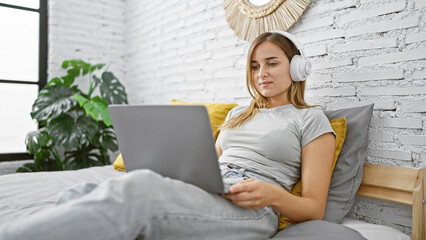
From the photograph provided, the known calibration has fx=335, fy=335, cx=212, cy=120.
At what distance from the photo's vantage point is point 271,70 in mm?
1385

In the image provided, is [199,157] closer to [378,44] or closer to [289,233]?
[289,233]

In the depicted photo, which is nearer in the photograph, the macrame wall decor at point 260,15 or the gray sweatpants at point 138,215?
the gray sweatpants at point 138,215

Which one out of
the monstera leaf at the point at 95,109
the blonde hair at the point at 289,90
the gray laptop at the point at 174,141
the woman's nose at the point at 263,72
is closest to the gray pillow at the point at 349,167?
the blonde hair at the point at 289,90

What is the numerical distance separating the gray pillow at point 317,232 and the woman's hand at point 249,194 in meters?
0.14

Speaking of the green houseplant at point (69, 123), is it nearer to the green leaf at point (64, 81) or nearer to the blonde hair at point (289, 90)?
the green leaf at point (64, 81)

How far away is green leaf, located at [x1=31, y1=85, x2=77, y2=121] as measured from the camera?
98.3 inches

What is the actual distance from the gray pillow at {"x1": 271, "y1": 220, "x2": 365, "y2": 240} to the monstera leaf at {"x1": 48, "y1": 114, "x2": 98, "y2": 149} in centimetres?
185

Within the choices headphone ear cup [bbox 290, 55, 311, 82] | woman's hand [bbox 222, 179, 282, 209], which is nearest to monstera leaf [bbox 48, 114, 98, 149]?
headphone ear cup [bbox 290, 55, 311, 82]

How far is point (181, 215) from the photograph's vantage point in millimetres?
788

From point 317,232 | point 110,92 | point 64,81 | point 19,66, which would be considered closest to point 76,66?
point 64,81

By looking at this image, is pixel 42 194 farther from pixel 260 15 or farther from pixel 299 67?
pixel 260 15

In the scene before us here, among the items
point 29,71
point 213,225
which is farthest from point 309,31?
Answer: point 29,71

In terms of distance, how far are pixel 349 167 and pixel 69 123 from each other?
2.05 m

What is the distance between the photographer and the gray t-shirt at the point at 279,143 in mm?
1215
